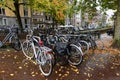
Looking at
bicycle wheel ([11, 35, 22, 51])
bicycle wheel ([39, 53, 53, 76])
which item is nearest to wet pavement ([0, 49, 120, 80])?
bicycle wheel ([39, 53, 53, 76])

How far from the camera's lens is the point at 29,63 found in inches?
214

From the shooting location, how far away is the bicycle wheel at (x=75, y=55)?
195 inches

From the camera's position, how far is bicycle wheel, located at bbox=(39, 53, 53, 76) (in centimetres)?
416

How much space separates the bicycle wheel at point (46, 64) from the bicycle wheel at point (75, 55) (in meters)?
0.98

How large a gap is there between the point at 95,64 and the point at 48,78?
1.92 m

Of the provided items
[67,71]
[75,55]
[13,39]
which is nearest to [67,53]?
[75,55]

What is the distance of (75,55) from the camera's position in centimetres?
506

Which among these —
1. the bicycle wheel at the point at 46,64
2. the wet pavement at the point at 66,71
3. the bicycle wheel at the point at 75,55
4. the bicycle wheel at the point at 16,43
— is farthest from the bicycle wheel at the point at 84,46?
the bicycle wheel at the point at 16,43

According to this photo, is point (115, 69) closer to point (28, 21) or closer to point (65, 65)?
point (65, 65)

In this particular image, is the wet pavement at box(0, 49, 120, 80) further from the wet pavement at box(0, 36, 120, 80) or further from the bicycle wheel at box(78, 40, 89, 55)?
the bicycle wheel at box(78, 40, 89, 55)

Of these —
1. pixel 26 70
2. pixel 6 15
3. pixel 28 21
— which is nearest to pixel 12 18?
pixel 6 15

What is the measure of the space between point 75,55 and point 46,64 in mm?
1135

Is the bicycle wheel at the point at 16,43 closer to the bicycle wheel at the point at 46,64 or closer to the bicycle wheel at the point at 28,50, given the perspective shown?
the bicycle wheel at the point at 28,50

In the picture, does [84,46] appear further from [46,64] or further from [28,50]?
[46,64]
